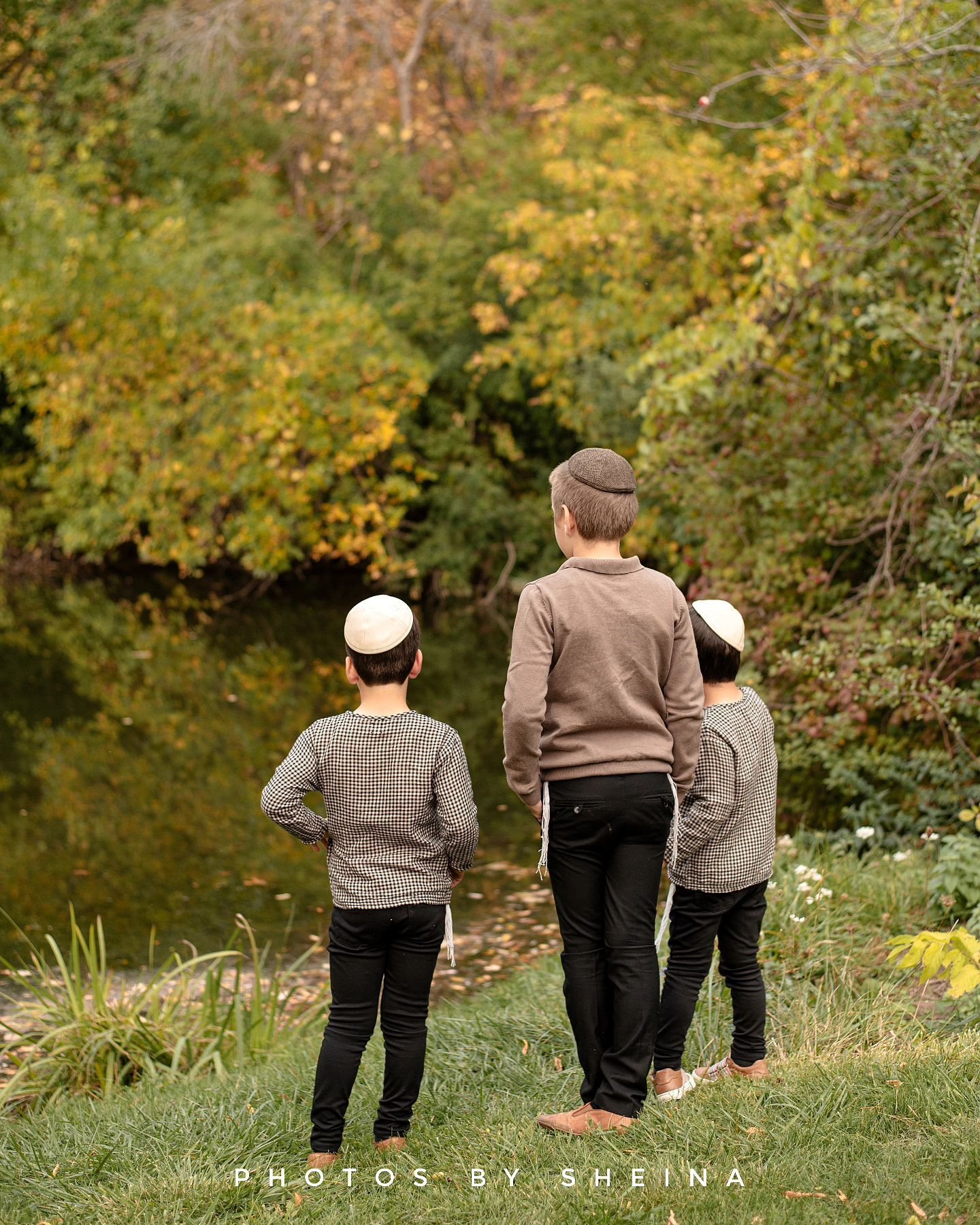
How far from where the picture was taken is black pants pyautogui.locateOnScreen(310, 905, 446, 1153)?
10.9 feet

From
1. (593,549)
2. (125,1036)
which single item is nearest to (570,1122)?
(593,549)

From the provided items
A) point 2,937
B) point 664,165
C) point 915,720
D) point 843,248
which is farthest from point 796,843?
point 664,165

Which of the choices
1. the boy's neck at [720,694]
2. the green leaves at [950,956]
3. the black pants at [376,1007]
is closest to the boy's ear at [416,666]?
the black pants at [376,1007]

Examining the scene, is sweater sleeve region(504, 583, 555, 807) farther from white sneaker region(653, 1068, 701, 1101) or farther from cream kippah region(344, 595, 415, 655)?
white sneaker region(653, 1068, 701, 1101)

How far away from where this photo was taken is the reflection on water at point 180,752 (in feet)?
24.6

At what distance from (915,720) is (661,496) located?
4.24 meters

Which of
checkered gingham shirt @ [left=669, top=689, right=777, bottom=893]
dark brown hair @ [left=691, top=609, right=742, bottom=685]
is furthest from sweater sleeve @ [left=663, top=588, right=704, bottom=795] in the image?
dark brown hair @ [left=691, top=609, right=742, bottom=685]

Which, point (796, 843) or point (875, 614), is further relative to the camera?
point (875, 614)

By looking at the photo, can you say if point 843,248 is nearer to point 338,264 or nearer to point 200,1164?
point 200,1164

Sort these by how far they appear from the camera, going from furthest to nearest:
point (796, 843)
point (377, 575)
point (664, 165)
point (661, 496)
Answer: point (377, 575)
point (664, 165)
point (661, 496)
point (796, 843)

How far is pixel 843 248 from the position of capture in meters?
7.36

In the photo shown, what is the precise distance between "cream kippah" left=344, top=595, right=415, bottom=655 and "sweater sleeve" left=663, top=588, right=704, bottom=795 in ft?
2.18

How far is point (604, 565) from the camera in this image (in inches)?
132

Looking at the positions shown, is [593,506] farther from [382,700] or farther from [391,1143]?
[391,1143]
